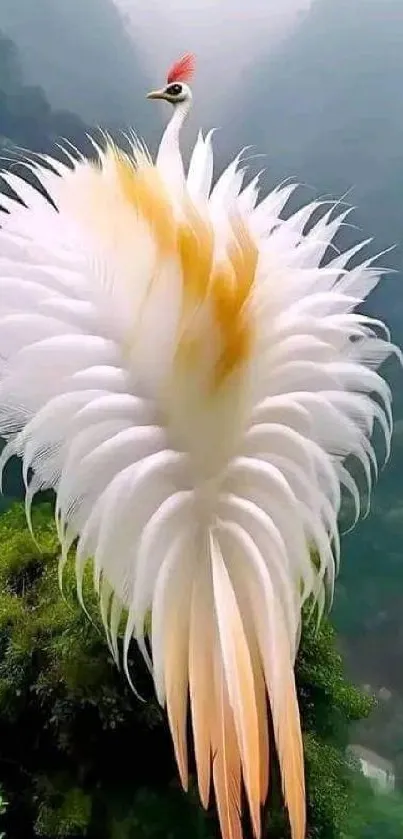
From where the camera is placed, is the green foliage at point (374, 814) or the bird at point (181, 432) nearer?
the bird at point (181, 432)

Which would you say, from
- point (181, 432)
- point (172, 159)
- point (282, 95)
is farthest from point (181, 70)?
point (181, 432)

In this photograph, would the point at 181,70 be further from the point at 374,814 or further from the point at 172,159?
the point at 374,814

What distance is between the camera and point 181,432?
33.7 inches

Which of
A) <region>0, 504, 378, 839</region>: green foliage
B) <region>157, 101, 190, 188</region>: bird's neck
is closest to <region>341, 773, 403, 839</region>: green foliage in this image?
<region>0, 504, 378, 839</region>: green foliage

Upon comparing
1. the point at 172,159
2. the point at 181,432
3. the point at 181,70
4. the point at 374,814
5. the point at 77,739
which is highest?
the point at 181,70

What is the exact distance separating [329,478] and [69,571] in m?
0.30

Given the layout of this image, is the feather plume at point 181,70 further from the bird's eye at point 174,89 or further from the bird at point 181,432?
the bird at point 181,432

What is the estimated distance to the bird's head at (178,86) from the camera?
3.37 feet

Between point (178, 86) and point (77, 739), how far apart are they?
2.18 ft

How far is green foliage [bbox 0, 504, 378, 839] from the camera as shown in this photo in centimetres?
99

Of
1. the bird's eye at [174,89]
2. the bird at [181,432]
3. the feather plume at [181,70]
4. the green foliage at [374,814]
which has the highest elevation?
the feather plume at [181,70]

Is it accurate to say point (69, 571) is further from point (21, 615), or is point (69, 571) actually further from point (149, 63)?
point (149, 63)

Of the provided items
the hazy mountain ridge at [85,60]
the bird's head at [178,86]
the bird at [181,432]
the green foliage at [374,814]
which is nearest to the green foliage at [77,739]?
the bird at [181,432]

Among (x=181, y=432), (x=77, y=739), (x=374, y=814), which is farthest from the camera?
(x=374, y=814)
